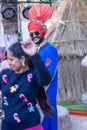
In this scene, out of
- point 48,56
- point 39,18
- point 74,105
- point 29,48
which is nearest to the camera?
point 29,48

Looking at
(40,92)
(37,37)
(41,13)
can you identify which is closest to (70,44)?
(41,13)

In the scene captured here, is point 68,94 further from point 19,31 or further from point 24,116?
point 24,116

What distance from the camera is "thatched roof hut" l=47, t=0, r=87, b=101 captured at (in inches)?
311

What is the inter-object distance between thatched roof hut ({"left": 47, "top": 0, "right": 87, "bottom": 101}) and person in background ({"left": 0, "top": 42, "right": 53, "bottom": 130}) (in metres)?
4.62

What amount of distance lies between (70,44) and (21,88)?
476cm

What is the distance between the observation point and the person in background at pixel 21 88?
3.19 metres

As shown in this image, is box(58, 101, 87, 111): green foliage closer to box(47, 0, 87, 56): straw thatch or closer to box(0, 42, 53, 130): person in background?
box(47, 0, 87, 56): straw thatch

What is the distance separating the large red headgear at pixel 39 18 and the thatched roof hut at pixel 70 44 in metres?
3.04

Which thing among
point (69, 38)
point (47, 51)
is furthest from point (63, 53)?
point (47, 51)

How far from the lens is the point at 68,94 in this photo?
803cm

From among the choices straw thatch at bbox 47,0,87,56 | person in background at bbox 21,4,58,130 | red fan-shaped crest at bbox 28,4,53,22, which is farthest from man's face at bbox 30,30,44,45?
straw thatch at bbox 47,0,87,56

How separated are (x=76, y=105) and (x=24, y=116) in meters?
4.66

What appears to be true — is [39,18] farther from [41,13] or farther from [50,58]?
[50,58]

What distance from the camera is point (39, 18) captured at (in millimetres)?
4668
